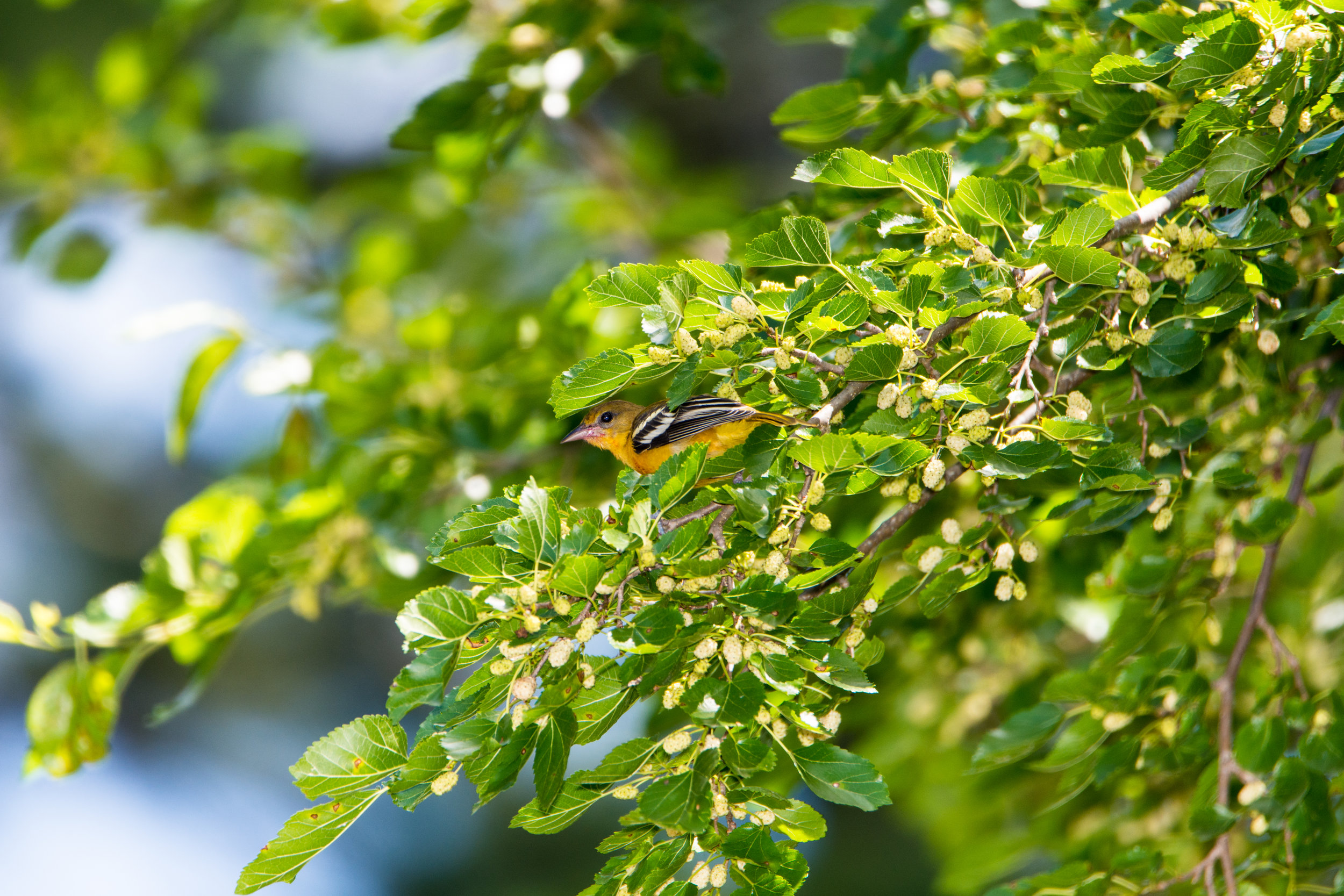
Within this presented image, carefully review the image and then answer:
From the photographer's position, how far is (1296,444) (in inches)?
101

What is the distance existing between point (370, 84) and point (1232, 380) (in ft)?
23.2

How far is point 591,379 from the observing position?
65.9 inches

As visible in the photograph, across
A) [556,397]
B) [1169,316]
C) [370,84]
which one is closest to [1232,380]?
[1169,316]

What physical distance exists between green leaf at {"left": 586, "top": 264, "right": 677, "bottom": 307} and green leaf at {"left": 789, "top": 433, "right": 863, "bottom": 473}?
35 cm

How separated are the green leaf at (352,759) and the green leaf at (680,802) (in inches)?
16.7

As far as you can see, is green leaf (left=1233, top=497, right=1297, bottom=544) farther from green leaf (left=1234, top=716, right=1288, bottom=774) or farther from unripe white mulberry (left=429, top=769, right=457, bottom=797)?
unripe white mulberry (left=429, top=769, right=457, bottom=797)

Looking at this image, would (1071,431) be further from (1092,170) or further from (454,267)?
(454,267)

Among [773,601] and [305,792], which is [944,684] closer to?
[773,601]

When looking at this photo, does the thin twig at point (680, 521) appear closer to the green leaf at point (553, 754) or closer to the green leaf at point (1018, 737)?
the green leaf at point (553, 754)

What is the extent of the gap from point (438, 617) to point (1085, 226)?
1.23 m

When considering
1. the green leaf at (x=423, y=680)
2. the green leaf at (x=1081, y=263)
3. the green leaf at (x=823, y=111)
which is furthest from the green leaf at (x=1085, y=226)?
the green leaf at (x=423, y=680)

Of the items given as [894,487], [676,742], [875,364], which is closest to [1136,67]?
[875,364]

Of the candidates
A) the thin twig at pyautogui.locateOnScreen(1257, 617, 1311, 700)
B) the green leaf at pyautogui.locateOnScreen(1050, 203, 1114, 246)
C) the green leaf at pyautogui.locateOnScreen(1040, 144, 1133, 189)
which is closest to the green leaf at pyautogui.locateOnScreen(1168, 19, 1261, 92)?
the green leaf at pyautogui.locateOnScreen(1040, 144, 1133, 189)

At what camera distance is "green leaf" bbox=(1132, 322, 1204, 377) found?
1.84 m
